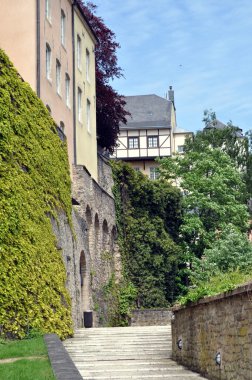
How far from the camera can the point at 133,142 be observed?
66.4m

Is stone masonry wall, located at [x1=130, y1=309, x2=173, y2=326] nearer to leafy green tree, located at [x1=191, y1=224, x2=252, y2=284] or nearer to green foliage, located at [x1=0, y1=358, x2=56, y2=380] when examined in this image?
leafy green tree, located at [x1=191, y1=224, x2=252, y2=284]

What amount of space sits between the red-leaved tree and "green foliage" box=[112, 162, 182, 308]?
465 centimetres

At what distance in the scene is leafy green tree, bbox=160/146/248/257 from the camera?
44156mm

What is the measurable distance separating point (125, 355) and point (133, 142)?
1944 inches

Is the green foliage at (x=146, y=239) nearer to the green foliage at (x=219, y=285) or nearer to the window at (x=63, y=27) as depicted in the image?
the window at (x=63, y=27)

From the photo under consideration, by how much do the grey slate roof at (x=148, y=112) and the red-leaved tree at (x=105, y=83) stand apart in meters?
19.9

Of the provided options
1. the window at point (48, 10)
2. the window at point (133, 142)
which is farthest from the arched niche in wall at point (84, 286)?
the window at point (133, 142)

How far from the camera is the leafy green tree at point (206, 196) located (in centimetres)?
4416

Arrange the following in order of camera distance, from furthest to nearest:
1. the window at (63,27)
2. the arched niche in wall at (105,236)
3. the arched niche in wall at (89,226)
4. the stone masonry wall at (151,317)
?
the arched niche in wall at (105,236) → the stone masonry wall at (151,317) → the arched niche in wall at (89,226) → the window at (63,27)

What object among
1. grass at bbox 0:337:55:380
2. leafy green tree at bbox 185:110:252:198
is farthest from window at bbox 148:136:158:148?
grass at bbox 0:337:55:380

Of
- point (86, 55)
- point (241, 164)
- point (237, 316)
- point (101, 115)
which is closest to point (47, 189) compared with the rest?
point (237, 316)

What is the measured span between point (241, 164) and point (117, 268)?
21326 millimetres

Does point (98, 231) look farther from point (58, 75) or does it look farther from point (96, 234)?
point (58, 75)

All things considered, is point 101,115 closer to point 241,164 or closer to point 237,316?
point 241,164
